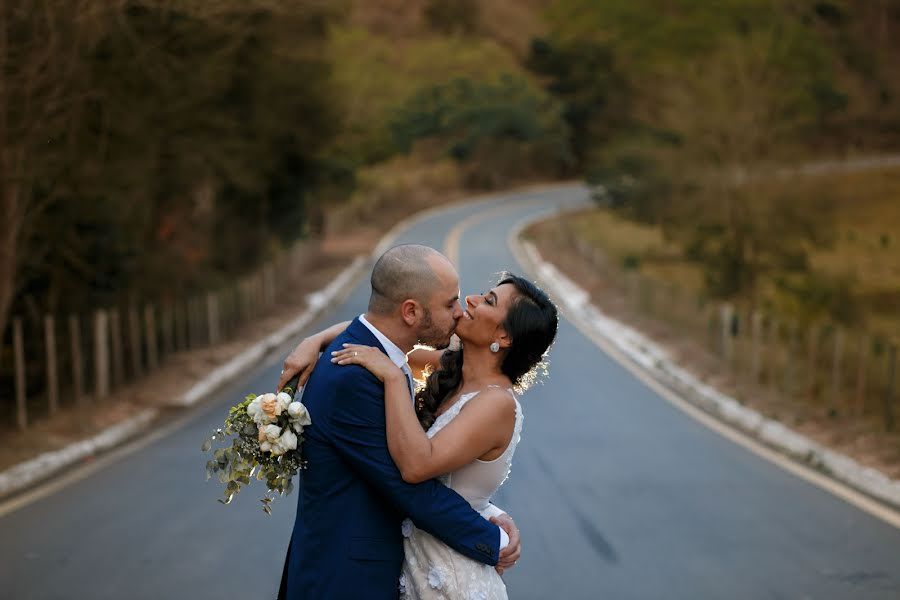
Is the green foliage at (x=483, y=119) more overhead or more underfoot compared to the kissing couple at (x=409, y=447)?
more underfoot

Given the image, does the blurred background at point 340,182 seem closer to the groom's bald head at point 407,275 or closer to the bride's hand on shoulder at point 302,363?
the bride's hand on shoulder at point 302,363

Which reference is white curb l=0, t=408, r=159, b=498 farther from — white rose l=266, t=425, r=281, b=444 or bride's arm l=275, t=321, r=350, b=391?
white rose l=266, t=425, r=281, b=444

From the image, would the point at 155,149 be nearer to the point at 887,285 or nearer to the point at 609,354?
the point at 609,354

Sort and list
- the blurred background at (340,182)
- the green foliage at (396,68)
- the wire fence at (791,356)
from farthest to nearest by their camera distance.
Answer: the green foliage at (396,68) → the blurred background at (340,182) → the wire fence at (791,356)

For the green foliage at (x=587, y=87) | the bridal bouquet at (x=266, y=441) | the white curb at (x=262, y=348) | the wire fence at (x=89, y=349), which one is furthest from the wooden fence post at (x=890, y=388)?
the green foliage at (x=587, y=87)

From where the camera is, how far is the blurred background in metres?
16.0

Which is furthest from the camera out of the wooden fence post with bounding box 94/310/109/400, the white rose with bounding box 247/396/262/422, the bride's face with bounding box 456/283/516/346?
the wooden fence post with bounding box 94/310/109/400

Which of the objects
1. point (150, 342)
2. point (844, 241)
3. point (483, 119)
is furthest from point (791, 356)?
point (483, 119)

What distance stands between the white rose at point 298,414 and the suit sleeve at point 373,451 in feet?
0.47

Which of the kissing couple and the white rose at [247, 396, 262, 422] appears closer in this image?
the kissing couple

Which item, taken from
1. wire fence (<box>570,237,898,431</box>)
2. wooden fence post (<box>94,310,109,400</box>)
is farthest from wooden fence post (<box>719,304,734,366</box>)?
wooden fence post (<box>94,310,109,400</box>)

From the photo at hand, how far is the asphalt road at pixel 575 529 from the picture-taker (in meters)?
8.27

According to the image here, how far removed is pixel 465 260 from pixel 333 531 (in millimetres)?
35613

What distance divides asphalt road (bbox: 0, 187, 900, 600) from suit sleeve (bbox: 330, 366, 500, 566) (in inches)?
171
